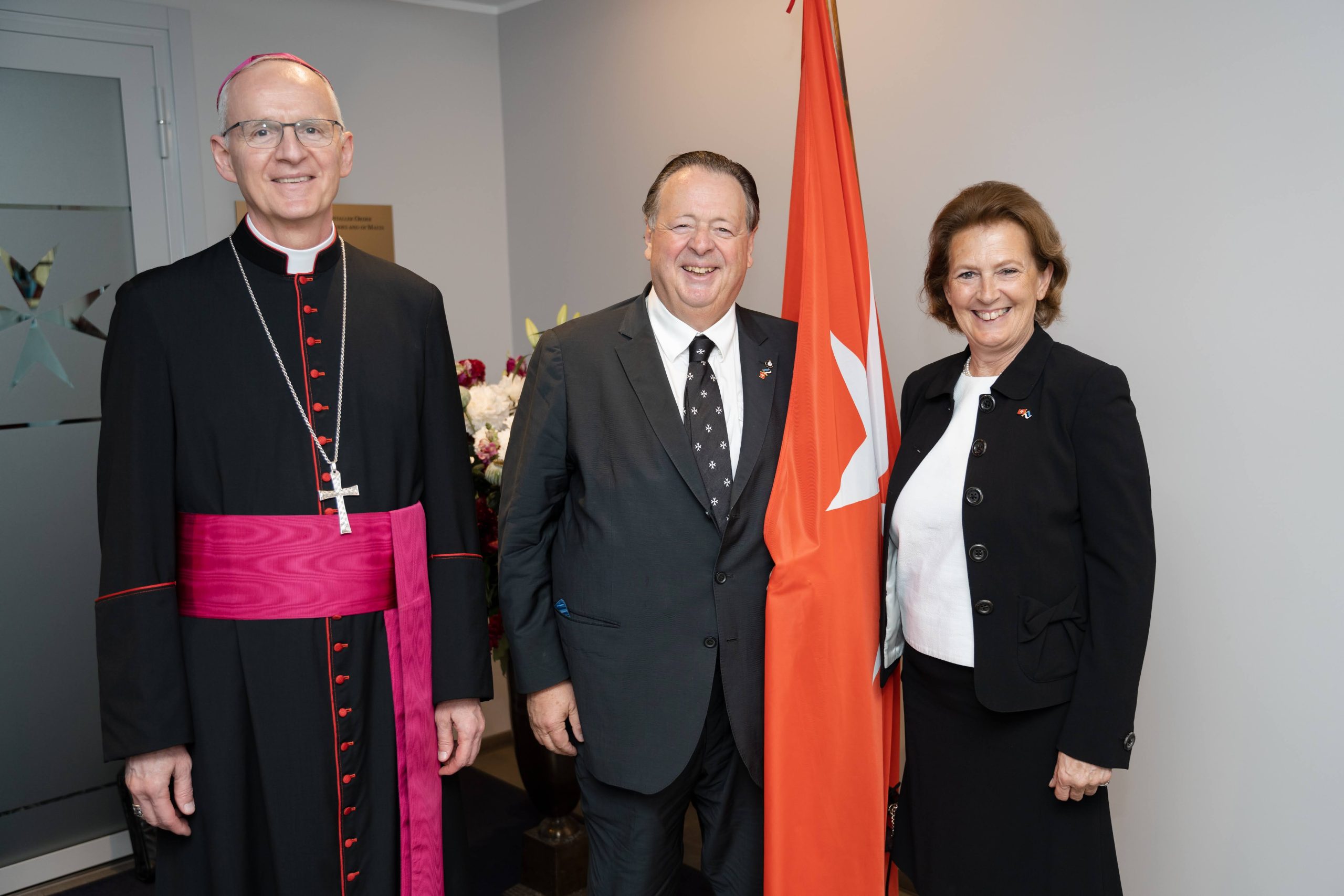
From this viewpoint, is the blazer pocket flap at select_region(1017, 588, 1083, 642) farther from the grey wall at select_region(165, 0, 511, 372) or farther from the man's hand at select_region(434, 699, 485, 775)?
the grey wall at select_region(165, 0, 511, 372)

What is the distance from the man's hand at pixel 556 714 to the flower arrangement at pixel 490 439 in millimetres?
730

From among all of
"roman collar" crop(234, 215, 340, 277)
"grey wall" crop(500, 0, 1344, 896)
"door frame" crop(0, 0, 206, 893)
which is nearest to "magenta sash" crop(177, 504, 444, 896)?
"roman collar" crop(234, 215, 340, 277)

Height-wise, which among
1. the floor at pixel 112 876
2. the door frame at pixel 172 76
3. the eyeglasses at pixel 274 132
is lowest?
the floor at pixel 112 876

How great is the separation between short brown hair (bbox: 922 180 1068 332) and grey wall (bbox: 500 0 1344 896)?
0.61 m

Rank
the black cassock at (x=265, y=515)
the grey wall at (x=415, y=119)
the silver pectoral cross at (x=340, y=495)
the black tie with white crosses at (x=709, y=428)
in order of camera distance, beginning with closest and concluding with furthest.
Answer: the black cassock at (x=265, y=515), the silver pectoral cross at (x=340, y=495), the black tie with white crosses at (x=709, y=428), the grey wall at (x=415, y=119)

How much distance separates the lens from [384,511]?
177 cm

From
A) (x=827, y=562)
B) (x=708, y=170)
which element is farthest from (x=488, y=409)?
Answer: (x=827, y=562)

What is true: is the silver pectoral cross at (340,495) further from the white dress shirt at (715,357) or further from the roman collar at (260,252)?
the white dress shirt at (715,357)

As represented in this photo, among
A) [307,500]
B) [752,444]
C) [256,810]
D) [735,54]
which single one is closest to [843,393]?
[752,444]

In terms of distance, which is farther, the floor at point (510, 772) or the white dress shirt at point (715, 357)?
the floor at point (510, 772)

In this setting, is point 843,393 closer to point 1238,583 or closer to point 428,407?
point 428,407

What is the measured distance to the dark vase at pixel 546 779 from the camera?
2805 mm

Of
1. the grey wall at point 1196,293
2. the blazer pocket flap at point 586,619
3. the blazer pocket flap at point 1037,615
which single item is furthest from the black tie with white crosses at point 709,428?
the grey wall at point 1196,293

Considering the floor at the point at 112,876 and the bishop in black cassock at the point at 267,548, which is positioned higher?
the bishop in black cassock at the point at 267,548
